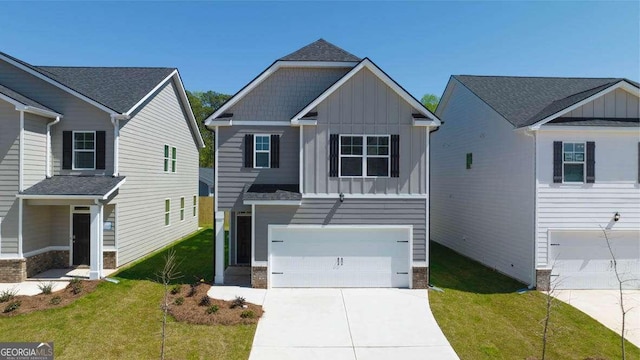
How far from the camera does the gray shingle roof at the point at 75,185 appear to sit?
1178 cm

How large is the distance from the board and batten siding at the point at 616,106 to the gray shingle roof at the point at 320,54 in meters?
8.35

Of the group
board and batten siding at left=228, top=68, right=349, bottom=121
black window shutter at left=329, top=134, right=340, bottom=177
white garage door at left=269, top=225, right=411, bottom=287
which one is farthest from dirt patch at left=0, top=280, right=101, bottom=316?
black window shutter at left=329, top=134, right=340, bottom=177

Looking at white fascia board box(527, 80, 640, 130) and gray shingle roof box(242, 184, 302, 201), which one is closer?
gray shingle roof box(242, 184, 302, 201)

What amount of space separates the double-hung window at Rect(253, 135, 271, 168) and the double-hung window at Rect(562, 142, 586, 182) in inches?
393

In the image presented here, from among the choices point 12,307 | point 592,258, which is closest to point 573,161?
point 592,258

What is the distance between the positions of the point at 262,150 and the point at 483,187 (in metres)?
9.45

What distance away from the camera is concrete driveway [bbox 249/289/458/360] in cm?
764

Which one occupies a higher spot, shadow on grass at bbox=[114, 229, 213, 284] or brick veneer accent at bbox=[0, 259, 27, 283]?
brick veneer accent at bbox=[0, 259, 27, 283]

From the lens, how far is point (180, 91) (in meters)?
18.3

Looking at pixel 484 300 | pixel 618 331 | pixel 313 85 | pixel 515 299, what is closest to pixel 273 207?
pixel 313 85

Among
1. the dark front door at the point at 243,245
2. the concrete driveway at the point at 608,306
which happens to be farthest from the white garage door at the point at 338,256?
the concrete driveway at the point at 608,306

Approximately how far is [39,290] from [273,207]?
7656 mm

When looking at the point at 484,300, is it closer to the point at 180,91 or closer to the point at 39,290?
the point at 39,290

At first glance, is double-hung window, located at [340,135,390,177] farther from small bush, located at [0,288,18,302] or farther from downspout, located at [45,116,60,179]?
downspout, located at [45,116,60,179]
